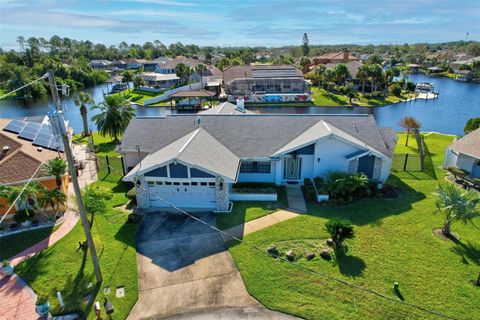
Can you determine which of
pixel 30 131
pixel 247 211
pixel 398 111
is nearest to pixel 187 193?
pixel 247 211

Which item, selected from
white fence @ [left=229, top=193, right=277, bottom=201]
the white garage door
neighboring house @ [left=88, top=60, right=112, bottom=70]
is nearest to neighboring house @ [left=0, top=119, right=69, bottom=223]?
the white garage door

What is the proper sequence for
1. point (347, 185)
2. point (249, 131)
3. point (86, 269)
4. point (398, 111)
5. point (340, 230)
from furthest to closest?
point (398, 111) → point (249, 131) → point (347, 185) → point (340, 230) → point (86, 269)

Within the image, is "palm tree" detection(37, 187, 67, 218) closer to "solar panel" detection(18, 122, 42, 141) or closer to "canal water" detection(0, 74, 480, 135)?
"solar panel" detection(18, 122, 42, 141)

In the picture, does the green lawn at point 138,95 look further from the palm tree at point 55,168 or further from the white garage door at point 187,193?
the white garage door at point 187,193

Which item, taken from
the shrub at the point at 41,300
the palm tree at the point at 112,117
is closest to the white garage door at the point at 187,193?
the shrub at the point at 41,300

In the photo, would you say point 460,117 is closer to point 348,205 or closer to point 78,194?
point 348,205

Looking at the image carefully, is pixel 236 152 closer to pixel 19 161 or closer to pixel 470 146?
pixel 19 161

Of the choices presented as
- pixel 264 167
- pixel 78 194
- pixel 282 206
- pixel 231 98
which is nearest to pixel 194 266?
pixel 78 194
